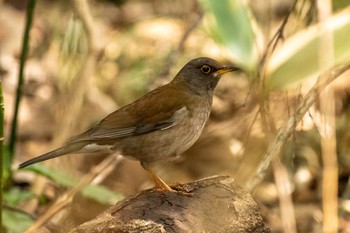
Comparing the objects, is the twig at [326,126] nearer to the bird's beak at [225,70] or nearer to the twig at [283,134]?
the twig at [283,134]

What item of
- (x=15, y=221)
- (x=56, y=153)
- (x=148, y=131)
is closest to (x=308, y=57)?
(x=148, y=131)

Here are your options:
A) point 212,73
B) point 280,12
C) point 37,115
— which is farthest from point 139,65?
point 212,73

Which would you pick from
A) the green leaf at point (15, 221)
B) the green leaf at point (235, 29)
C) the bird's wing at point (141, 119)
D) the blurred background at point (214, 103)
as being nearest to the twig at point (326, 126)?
the blurred background at point (214, 103)

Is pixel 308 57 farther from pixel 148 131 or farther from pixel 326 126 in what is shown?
pixel 148 131

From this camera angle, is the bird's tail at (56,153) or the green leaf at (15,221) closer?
the bird's tail at (56,153)

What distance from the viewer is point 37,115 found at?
9.33 meters

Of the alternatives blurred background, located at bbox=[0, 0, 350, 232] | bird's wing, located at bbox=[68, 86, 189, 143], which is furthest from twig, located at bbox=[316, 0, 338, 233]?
bird's wing, located at bbox=[68, 86, 189, 143]

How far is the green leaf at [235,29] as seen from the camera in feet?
10.0

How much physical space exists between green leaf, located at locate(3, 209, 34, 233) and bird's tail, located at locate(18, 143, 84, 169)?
0.89 metres

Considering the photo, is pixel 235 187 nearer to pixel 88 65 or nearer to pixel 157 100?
pixel 157 100

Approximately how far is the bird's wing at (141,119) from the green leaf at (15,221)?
95cm

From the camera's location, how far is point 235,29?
3.21 metres

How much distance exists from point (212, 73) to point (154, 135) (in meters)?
0.68

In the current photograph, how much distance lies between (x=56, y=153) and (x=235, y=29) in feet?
6.35
